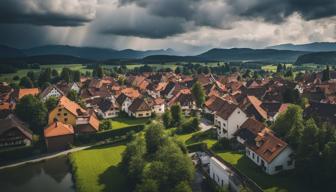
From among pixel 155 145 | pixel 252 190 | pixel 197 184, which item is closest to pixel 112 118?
pixel 155 145

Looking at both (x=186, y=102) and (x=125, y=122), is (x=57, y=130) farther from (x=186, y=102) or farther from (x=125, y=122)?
(x=186, y=102)

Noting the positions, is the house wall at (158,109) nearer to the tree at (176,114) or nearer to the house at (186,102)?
the house at (186,102)

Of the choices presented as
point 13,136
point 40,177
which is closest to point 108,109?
point 13,136

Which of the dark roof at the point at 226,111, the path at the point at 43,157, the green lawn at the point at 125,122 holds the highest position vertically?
the dark roof at the point at 226,111

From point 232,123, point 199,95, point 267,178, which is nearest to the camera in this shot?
point 267,178

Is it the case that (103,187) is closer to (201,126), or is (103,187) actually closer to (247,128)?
(247,128)

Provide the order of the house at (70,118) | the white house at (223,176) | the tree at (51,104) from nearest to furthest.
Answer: the white house at (223,176)
the house at (70,118)
the tree at (51,104)

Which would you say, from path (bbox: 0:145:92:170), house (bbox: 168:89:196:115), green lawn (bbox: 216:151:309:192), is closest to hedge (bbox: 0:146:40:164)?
path (bbox: 0:145:92:170)

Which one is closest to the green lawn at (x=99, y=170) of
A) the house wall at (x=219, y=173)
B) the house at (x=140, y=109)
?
the house wall at (x=219, y=173)
